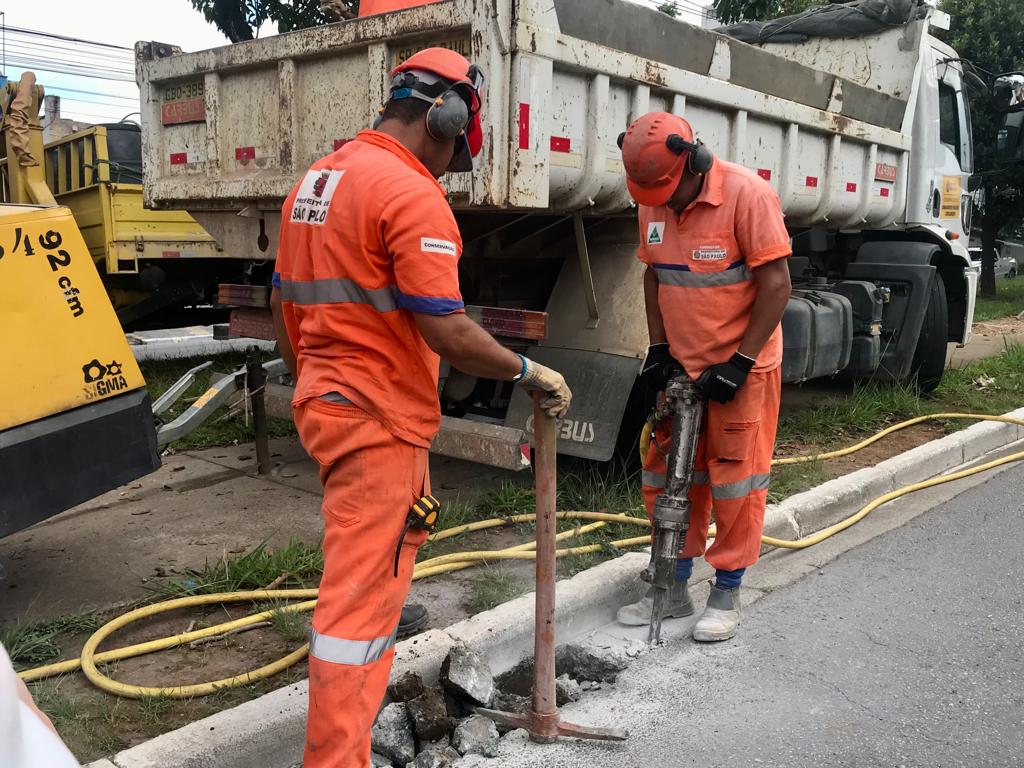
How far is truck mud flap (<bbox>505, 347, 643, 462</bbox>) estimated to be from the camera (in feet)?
14.6

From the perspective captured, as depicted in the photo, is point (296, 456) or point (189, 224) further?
point (189, 224)

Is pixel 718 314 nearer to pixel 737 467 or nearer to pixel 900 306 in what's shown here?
pixel 737 467

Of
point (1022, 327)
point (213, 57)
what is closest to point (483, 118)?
point (213, 57)

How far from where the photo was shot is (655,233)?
3.52 m

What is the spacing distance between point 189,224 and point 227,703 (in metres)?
6.56

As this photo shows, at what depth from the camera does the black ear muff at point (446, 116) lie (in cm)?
237

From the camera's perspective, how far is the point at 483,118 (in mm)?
3654

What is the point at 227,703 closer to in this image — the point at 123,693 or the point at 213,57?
the point at 123,693

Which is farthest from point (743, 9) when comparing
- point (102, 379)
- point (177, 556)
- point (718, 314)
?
point (102, 379)

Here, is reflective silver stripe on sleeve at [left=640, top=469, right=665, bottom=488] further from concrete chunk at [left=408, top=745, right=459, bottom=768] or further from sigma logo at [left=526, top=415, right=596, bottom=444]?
concrete chunk at [left=408, top=745, right=459, bottom=768]

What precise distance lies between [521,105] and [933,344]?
4990mm

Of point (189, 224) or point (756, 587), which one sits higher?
point (189, 224)

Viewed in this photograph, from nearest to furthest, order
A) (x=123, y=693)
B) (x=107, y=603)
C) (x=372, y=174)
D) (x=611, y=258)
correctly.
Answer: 1. (x=372, y=174)
2. (x=123, y=693)
3. (x=107, y=603)
4. (x=611, y=258)

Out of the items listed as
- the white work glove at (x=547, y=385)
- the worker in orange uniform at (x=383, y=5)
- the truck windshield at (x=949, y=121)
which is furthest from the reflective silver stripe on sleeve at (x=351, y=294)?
the truck windshield at (x=949, y=121)
